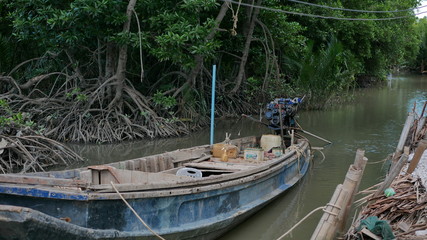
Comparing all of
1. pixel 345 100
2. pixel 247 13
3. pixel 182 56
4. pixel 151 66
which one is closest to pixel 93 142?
pixel 182 56

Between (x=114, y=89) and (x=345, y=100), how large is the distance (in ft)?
44.1

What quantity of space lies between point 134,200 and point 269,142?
536 centimetres

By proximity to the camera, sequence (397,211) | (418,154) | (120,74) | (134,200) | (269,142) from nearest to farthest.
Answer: (134,200) → (397,211) → (418,154) → (269,142) → (120,74)

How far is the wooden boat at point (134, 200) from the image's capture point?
16.1 feet

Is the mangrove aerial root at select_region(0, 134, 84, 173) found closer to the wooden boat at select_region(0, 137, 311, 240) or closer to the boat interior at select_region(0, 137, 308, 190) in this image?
the boat interior at select_region(0, 137, 308, 190)

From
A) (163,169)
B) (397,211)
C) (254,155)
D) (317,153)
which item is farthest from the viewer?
(317,153)

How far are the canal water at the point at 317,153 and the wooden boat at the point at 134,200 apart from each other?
1.40 ft

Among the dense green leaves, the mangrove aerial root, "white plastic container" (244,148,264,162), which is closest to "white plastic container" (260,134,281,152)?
"white plastic container" (244,148,264,162)

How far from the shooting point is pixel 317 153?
42.3ft

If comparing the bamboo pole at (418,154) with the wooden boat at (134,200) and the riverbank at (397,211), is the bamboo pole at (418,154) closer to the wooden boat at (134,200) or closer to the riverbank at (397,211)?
the riverbank at (397,211)

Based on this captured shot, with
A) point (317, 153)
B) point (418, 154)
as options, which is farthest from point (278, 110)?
point (418, 154)

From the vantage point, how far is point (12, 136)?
9352 millimetres

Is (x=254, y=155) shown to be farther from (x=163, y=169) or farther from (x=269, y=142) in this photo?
(x=163, y=169)

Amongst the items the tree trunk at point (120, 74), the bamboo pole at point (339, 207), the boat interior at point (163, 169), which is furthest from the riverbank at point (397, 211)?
the tree trunk at point (120, 74)
